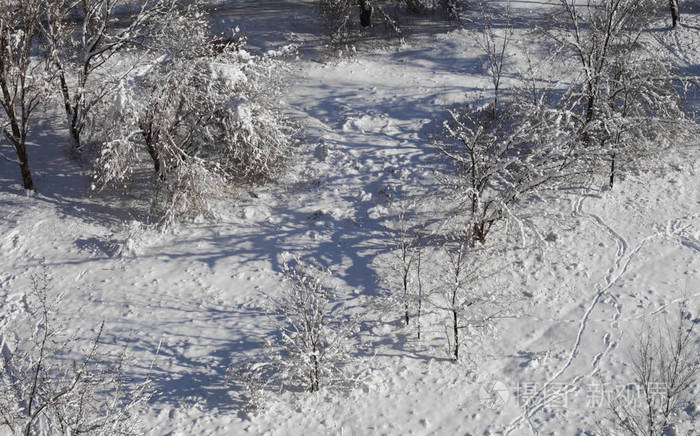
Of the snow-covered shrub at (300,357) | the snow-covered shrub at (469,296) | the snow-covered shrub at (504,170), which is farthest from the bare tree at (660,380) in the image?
the snow-covered shrub at (300,357)

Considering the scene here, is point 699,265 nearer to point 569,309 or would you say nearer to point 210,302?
point 569,309

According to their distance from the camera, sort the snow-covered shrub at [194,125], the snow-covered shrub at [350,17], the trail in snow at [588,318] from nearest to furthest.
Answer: the trail in snow at [588,318]
the snow-covered shrub at [194,125]
the snow-covered shrub at [350,17]

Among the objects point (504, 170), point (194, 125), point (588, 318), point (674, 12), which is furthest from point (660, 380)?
point (674, 12)

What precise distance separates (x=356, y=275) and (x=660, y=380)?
23.0ft

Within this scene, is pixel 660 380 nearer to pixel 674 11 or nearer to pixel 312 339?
pixel 312 339

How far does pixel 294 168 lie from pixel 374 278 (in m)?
4.83

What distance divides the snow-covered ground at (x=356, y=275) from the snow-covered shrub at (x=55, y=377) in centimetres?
43

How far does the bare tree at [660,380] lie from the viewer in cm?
1129

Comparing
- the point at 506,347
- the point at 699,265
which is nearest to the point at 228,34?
the point at 506,347

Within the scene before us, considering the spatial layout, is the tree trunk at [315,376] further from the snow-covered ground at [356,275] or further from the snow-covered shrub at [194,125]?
the snow-covered shrub at [194,125]

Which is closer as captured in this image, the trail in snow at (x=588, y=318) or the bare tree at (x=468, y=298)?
the trail in snow at (x=588, y=318)

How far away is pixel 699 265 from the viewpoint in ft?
49.5

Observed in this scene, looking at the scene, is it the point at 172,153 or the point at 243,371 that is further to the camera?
the point at 172,153

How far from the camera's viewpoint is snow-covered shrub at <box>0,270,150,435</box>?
1103 cm
